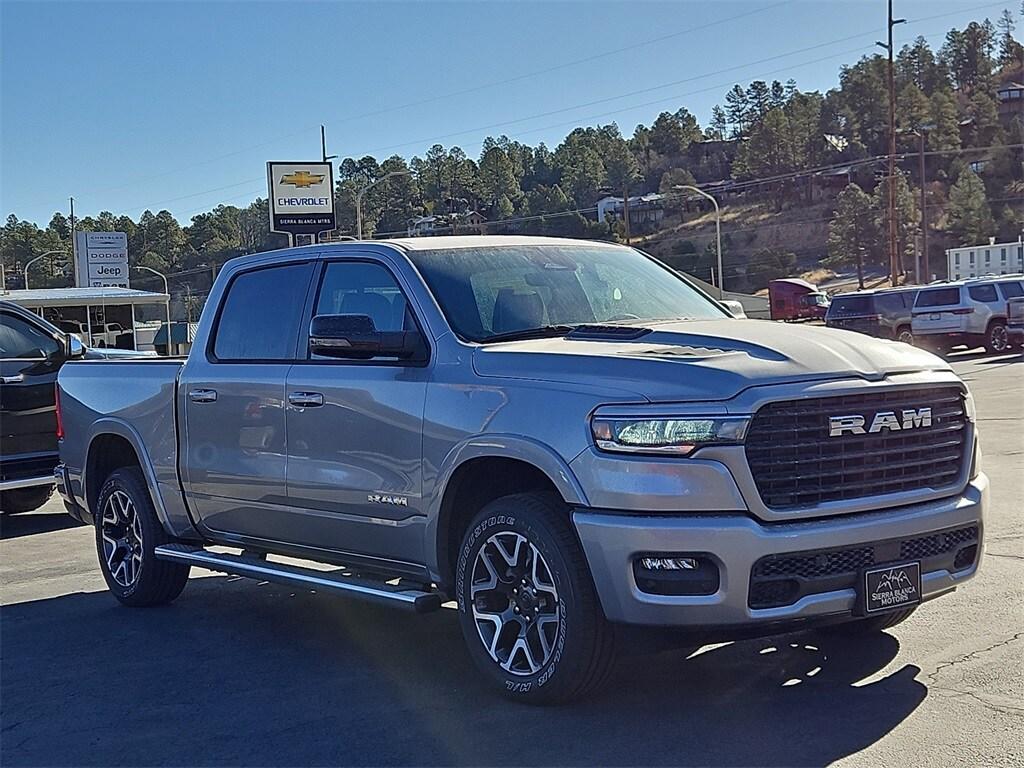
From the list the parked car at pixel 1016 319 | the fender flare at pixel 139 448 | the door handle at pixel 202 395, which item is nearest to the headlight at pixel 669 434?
the door handle at pixel 202 395

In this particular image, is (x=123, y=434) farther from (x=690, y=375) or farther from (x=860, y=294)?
(x=860, y=294)

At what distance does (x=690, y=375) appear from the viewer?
194 inches

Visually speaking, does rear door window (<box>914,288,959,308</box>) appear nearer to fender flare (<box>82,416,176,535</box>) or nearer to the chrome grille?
fender flare (<box>82,416,176,535</box>)

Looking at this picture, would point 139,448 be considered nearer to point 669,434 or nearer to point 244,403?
point 244,403

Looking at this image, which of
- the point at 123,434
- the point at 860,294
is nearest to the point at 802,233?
the point at 860,294

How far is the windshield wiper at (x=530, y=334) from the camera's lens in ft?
19.4

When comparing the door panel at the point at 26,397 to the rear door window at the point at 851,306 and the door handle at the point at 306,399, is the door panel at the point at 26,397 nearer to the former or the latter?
the door handle at the point at 306,399

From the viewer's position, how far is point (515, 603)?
5.37 m

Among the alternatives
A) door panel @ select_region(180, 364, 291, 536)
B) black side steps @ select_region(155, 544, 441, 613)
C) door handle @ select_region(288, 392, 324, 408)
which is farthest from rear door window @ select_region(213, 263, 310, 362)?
black side steps @ select_region(155, 544, 441, 613)

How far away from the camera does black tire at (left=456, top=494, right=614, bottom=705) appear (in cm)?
504

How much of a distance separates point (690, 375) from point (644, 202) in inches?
4943

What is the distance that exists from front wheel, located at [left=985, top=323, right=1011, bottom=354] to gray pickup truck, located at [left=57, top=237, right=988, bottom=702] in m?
26.6

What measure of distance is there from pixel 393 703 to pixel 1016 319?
94.5 feet

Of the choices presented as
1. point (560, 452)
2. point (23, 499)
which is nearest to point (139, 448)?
point (560, 452)
